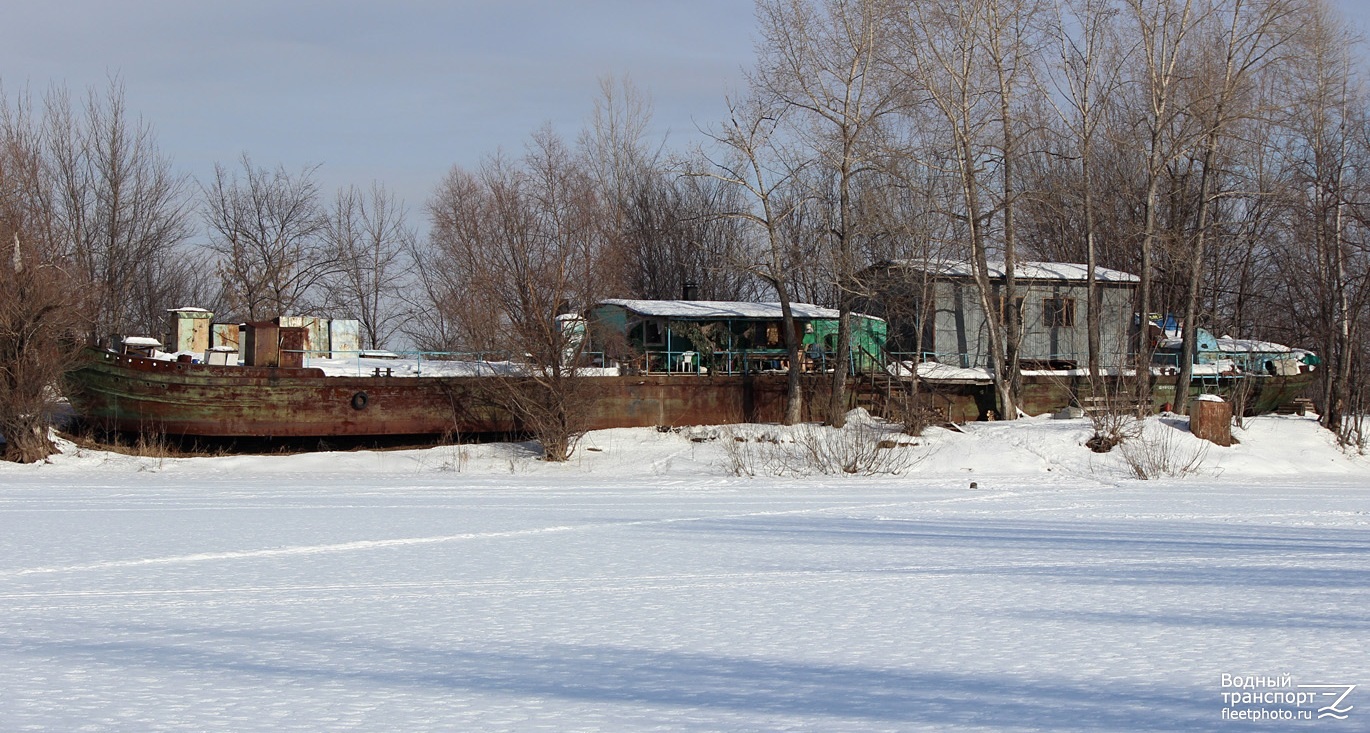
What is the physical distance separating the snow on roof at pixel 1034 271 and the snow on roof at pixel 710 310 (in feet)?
9.54

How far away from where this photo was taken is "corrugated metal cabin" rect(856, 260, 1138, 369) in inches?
1293

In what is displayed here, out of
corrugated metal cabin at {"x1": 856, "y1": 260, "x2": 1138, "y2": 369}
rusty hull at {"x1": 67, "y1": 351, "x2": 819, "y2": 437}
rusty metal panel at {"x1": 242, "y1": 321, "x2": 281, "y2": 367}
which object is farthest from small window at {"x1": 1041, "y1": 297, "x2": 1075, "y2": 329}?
rusty metal panel at {"x1": 242, "y1": 321, "x2": 281, "y2": 367}

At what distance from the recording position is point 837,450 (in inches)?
918

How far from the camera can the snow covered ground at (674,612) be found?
18.5ft

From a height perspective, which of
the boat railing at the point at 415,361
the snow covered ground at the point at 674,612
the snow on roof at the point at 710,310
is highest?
the snow on roof at the point at 710,310

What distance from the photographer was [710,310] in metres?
31.6

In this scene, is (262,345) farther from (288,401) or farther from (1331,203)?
(1331,203)

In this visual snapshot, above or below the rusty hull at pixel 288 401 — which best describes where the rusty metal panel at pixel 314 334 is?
above

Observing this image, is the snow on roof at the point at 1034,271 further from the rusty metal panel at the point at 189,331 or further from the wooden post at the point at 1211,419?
the rusty metal panel at the point at 189,331

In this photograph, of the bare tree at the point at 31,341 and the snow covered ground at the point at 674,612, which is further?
the bare tree at the point at 31,341

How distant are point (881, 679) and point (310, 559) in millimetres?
6315

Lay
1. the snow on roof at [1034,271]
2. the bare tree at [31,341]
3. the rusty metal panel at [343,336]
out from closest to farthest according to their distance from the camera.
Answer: the bare tree at [31,341], the snow on roof at [1034,271], the rusty metal panel at [343,336]

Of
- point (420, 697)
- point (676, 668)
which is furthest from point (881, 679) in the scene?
point (420, 697)

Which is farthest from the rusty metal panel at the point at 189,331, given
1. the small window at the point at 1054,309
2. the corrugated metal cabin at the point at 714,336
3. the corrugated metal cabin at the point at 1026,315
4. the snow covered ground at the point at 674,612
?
the small window at the point at 1054,309
